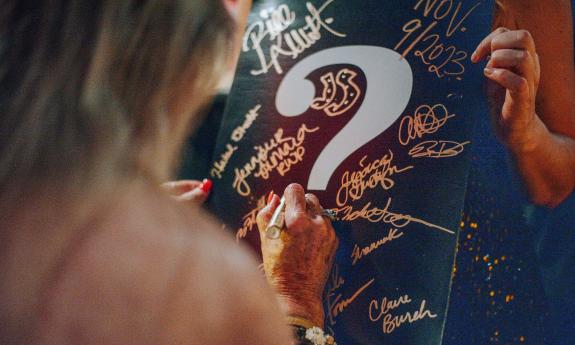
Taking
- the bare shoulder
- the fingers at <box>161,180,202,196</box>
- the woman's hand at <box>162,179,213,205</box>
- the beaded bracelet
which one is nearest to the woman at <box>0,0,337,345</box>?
the bare shoulder

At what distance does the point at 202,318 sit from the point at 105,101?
22 cm

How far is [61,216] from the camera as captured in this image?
0.51 metres

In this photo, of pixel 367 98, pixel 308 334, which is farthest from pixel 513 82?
pixel 308 334

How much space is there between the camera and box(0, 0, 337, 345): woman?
0.50 m

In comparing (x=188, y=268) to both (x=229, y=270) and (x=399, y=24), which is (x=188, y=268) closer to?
(x=229, y=270)

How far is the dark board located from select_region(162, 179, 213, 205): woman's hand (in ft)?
0.19

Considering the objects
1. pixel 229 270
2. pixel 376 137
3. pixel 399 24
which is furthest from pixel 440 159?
pixel 229 270
